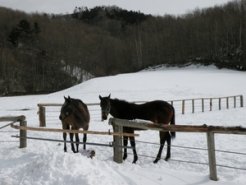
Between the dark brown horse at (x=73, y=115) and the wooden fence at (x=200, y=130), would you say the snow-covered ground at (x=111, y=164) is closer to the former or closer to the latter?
the wooden fence at (x=200, y=130)

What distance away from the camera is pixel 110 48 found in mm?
89938

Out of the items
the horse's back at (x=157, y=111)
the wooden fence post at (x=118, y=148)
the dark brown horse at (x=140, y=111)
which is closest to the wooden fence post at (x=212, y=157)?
the wooden fence post at (x=118, y=148)

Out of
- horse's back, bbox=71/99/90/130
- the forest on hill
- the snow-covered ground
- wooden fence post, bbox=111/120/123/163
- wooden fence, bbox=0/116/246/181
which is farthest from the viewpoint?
the forest on hill

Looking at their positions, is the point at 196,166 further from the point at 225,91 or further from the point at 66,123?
the point at 225,91

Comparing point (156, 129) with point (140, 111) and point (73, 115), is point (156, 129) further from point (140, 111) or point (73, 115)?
point (73, 115)

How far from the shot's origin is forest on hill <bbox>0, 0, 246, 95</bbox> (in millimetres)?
67812

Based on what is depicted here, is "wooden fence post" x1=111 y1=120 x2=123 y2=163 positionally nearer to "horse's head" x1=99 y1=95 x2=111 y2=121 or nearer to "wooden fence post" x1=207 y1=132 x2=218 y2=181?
"horse's head" x1=99 y1=95 x2=111 y2=121

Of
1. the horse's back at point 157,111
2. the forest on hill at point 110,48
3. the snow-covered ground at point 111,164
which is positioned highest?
the forest on hill at point 110,48

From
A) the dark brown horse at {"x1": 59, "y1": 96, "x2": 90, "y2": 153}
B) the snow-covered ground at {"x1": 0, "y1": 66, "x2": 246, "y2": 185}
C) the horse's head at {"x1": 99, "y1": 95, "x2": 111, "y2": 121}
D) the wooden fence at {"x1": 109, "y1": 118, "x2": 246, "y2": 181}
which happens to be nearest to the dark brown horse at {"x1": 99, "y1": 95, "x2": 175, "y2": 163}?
the horse's head at {"x1": 99, "y1": 95, "x2": 111, "y2": 121}

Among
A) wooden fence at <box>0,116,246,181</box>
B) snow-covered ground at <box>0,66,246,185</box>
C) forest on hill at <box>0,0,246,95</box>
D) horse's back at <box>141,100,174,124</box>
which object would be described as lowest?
snow-covered ground at <box>0,66,246,185</box>

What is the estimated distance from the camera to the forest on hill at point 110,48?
6781 centimetres

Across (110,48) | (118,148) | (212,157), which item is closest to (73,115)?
(118,148)

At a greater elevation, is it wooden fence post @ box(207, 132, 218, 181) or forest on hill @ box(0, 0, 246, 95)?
forest on hill @ box(0, 0, 246, 95)

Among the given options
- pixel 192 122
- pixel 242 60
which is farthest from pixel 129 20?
pixel 192 122
